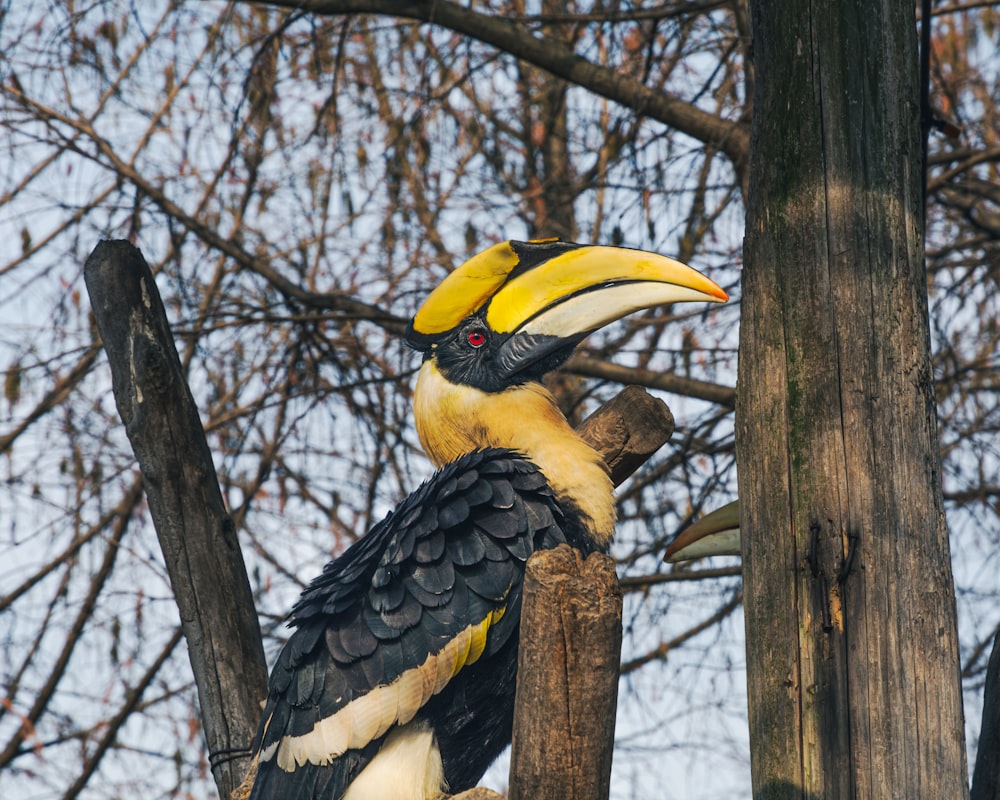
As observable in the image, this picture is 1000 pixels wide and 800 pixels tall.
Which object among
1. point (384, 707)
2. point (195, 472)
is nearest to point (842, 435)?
point (384, 707)

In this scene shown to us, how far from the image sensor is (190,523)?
270 centimetres

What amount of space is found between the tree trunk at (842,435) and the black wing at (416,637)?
499 mm

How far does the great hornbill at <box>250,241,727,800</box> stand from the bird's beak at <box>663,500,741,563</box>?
0.52 feet

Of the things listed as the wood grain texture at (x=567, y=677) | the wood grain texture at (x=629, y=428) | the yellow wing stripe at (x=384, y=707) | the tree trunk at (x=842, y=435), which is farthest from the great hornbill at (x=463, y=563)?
the wood grain texture at (x=567, y=677)

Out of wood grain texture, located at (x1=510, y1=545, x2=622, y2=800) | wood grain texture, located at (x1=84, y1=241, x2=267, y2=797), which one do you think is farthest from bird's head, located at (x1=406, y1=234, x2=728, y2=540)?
wood grain texture, located at (x1=510, y1=545, x2=622, y2=800)

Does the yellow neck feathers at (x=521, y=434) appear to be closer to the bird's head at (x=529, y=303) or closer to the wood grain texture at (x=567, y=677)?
the bird's head at (x=529, y=303)

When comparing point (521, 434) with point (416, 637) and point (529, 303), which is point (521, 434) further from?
point (416, 637)

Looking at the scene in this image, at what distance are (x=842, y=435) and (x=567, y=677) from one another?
75cm

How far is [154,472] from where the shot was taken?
107 inches

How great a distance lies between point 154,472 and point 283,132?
2.29 meters

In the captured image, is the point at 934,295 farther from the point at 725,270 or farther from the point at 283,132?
the point at 283,132

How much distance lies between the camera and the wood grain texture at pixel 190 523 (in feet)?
8.83

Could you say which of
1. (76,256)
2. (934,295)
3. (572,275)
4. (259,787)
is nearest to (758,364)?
(572,275)

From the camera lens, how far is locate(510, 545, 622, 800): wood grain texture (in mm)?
1496
